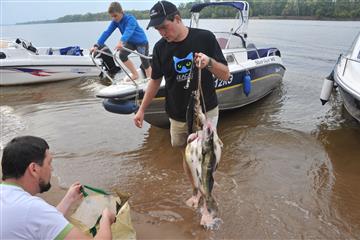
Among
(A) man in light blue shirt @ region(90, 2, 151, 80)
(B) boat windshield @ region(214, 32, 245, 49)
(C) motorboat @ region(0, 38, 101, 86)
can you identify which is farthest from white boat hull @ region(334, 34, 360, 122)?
(C) motorboat @ region(0, 38, 101, 86)

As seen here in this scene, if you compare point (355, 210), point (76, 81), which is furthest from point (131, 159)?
point (76, 81)

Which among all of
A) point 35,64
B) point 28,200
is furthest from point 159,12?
point 35,64

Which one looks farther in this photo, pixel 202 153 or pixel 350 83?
pixel 350 83

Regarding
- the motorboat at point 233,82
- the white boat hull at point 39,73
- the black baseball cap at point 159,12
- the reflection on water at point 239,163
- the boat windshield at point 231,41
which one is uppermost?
the black baseball cap at point 159,12

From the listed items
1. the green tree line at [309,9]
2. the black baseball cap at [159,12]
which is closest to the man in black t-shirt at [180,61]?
the black baseball cap at [159,12]

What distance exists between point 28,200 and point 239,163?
4046 millimetres

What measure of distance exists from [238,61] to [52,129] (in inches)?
163

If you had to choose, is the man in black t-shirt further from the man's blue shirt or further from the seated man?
the man's blue shirt

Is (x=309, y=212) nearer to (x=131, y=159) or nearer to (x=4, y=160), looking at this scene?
(x=131, y=159)

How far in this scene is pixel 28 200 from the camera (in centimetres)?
194

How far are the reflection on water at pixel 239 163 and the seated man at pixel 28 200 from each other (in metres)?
1.80

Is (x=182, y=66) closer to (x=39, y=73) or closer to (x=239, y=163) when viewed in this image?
(x=239, y=163)

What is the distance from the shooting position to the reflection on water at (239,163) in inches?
157

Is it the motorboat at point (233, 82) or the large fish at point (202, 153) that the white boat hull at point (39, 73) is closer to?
the motorboat at point (233, 82)
